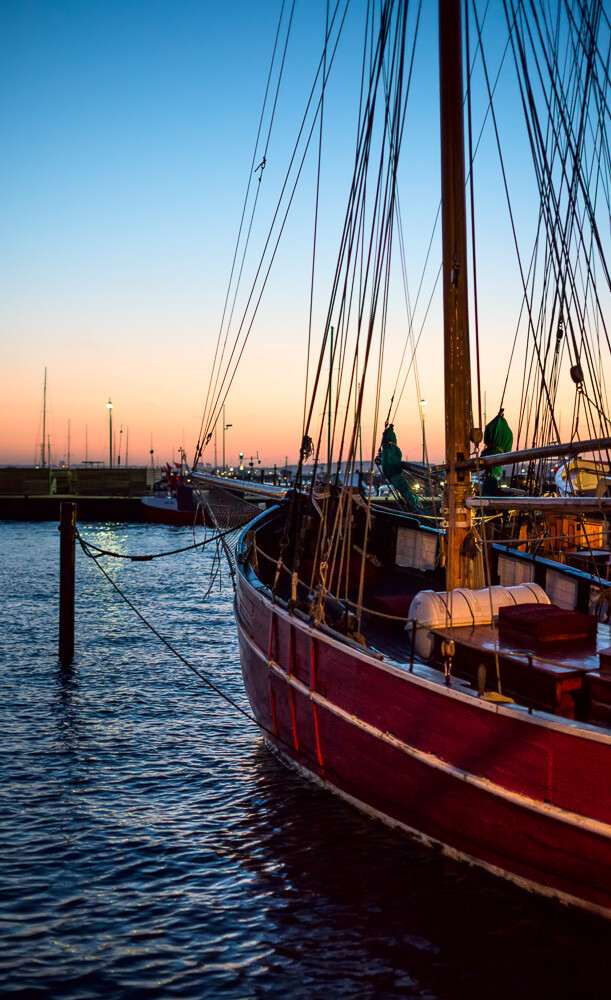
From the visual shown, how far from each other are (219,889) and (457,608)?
366cm

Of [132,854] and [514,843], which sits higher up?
[514,843]

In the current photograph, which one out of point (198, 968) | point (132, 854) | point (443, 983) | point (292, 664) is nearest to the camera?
point (443, 983)

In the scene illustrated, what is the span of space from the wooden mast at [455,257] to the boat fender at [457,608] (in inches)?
35.0

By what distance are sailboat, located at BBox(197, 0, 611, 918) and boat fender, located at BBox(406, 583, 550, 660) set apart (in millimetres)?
18

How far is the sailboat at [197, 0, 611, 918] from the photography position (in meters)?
5.65

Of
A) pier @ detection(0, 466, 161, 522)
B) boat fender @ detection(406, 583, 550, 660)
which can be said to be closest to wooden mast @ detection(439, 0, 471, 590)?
boat fender @ detection(406, 583, 550, 660)

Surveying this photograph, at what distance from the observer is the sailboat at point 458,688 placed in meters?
5.65

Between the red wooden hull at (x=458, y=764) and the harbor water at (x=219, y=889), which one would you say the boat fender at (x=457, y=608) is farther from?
the harbor water at (x=219, y=889)

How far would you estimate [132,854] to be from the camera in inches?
326

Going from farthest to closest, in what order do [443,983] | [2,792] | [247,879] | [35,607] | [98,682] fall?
[35,607] < [98,682] < [2,792] < [247,879] < [443,983]

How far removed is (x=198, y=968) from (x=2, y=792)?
462 cm

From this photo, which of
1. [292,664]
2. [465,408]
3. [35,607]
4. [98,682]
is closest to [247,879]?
[292,664]

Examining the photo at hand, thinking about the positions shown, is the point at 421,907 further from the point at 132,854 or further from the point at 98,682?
the point at 98,682

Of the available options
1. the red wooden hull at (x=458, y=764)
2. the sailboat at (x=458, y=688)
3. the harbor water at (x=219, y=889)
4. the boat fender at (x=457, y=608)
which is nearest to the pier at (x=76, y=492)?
the harbor water at (x=219, y=889)
